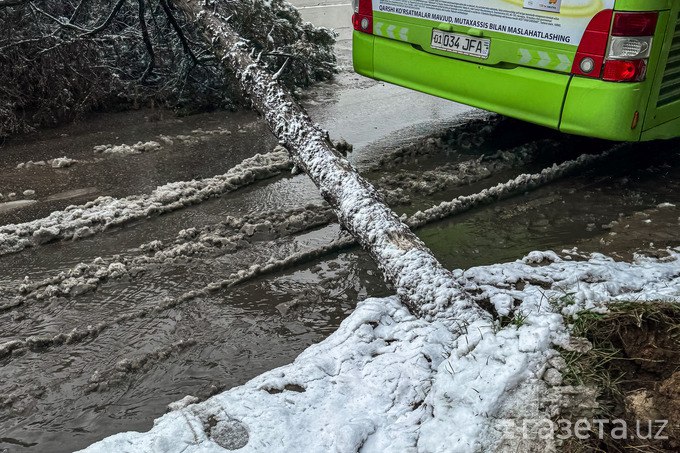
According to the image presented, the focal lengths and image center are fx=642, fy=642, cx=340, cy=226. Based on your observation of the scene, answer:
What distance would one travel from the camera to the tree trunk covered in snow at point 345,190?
3.25m

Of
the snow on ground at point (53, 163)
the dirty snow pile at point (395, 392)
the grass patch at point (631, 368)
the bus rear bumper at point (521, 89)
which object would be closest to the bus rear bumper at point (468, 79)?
the bus rear bumper at point (521, 89)

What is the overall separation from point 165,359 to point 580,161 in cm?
374

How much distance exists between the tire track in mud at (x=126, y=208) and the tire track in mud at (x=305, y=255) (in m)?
0.64

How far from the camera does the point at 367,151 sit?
5.77m

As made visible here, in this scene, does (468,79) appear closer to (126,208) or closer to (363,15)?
(363,15)

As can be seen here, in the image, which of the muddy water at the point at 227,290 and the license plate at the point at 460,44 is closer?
the muddy water at the point at 227,290

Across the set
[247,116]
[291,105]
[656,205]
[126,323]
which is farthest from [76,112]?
[656,205]

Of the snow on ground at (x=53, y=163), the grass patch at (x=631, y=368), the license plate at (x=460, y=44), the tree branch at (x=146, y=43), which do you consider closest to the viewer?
the grass patch at (x=631, y=368)

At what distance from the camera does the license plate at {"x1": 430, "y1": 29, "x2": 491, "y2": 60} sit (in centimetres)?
504

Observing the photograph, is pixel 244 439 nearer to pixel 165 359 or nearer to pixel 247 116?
pixel 165 359

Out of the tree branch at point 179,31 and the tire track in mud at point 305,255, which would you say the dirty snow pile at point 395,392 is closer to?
the tire track in mud at point 305,255

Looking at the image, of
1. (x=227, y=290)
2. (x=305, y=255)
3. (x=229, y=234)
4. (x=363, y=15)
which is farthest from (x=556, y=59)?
(x=227, y=290)

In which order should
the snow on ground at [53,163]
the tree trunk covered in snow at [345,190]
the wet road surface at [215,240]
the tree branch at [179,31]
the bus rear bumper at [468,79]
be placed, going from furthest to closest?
the tree branch at [179,31], the snow on ground at [53,163], the bus rear bumper at [468,79], the tree trunk covered in snow at [345,190], the wet road surface at [215,240]

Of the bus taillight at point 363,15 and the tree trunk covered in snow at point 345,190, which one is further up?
the bus taillight at point 363,15
